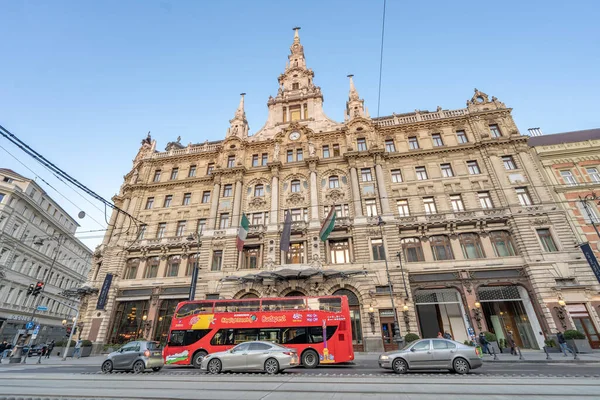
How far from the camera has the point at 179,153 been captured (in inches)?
1602

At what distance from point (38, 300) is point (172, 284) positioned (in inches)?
1372

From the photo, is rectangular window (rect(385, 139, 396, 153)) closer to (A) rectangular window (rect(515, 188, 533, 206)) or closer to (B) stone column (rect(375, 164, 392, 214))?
(B) stone column (rect(375, 164, 392, 214))

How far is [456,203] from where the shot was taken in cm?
2972

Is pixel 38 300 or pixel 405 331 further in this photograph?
pixel 38 300

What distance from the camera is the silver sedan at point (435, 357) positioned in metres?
12.4

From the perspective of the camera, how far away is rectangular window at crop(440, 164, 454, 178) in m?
31.5

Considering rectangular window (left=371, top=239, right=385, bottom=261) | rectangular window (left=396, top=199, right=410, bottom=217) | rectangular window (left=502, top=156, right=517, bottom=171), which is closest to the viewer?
rectangular window (left=371, top=239, right=385, bottom=261)

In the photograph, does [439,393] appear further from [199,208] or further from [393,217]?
[199,208]

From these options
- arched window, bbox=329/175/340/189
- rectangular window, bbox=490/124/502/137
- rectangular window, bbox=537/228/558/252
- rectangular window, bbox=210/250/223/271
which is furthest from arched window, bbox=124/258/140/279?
rectangular window, bbox=490/124/502/137

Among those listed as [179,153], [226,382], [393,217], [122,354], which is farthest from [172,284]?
[393,217]

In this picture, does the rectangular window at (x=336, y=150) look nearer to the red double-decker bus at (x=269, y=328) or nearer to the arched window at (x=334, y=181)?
the arched window at (x=334, y=181)

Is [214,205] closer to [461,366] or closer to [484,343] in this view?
[461,366]

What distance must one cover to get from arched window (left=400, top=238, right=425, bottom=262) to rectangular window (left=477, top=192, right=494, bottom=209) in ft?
26.7

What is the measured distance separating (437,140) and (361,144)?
30.6 feet
